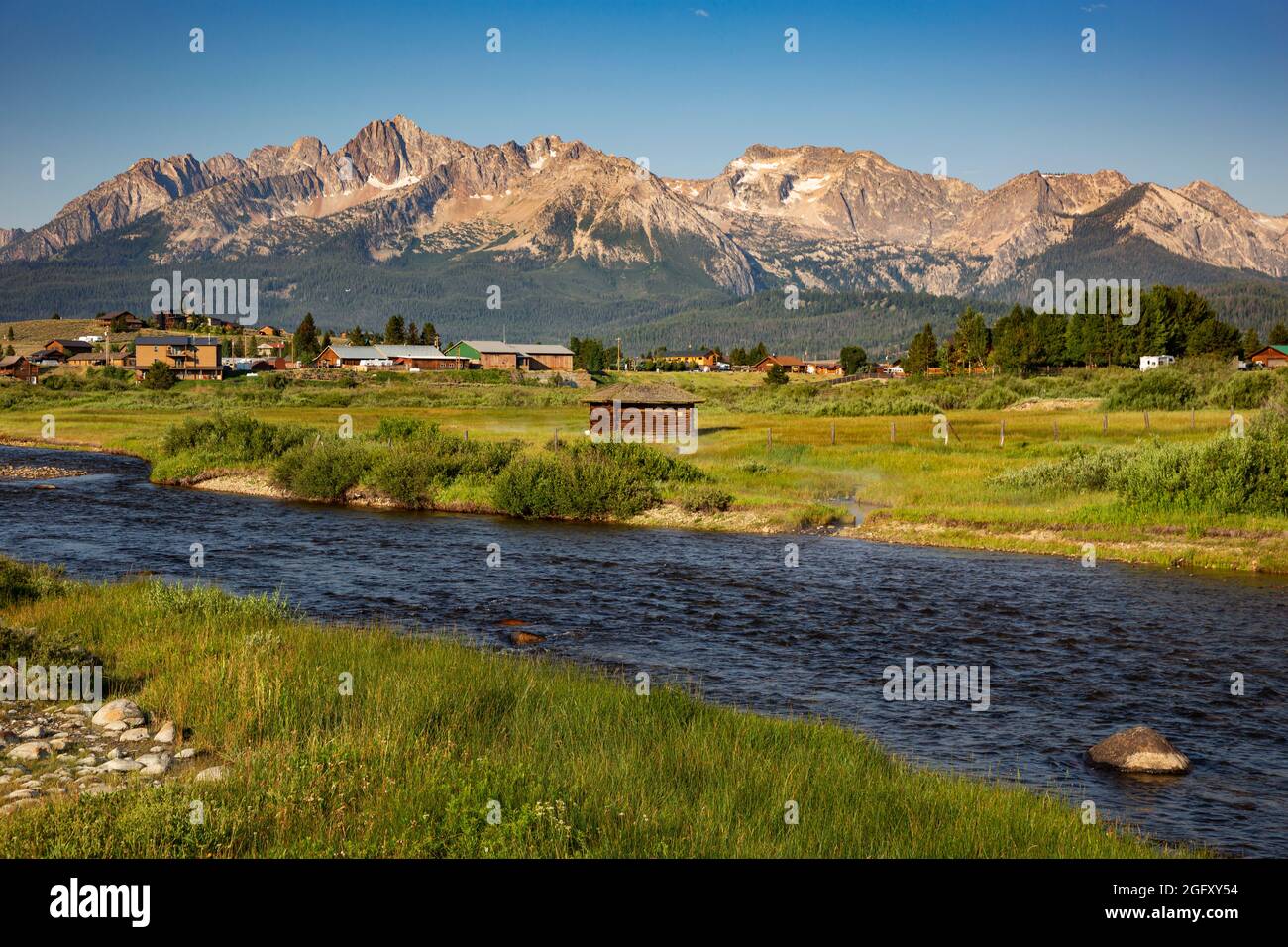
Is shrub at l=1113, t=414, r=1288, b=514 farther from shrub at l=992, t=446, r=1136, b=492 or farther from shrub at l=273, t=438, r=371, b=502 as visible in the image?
shrub at l=273, t=438, r=371, b=502

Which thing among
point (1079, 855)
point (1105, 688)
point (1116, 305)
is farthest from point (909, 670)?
point (1116, 305)

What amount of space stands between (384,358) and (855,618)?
161 metres

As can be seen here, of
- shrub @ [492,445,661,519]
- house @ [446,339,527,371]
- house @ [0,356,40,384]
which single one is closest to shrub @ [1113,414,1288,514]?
shrub @ [492,445,661,519]

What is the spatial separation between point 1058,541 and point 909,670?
56.1 ft

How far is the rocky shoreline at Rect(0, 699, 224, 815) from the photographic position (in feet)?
34.7

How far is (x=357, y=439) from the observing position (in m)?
55.9

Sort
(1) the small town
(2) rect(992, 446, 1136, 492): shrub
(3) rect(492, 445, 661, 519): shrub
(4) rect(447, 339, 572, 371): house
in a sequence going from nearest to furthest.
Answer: (2) rect(992, 446, 1136, 492): shrub → (3) rect(492, 445, 661, 519): shrub → (1) the small town → (4) rect(447, 339, 572, 371): house

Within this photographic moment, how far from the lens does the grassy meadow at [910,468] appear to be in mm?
35906

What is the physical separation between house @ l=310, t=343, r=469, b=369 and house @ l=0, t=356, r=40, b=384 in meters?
41.8

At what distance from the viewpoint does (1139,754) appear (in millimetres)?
15039

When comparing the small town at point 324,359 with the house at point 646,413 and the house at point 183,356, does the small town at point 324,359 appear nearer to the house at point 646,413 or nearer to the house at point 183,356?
the house at point 183,356
